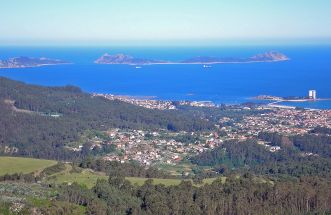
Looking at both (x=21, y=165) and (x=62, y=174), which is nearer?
(x=62, y=174)

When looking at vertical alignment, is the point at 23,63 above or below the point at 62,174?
below

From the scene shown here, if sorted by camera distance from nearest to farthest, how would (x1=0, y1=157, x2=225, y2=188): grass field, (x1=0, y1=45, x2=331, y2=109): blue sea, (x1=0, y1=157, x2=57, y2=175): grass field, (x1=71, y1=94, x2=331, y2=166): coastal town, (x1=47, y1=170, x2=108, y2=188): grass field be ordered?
(x1=47, y1=170, x2=108, y2=188): grass field → (x1=0, y1=157, x2=225, y2=188): grass field → (x1=0, y1=157, x2=57, y2=175): grass field → (x1=71, y1=94, x2=331, y2=166): coastal town → (x1=0, y1=45, x2=331, y2=109): blue sea

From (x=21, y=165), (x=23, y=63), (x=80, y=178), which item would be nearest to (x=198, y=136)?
(x=21, y=165)

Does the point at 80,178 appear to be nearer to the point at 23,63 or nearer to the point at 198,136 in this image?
the point at 198,136

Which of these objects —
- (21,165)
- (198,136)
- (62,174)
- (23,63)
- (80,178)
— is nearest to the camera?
(80,178)

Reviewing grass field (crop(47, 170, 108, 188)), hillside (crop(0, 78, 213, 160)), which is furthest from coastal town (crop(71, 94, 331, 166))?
grass field (crop(47, 170, 108, 188))

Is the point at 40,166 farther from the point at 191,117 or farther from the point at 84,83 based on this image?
the point at 84,83

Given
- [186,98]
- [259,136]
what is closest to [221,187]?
[259,136]

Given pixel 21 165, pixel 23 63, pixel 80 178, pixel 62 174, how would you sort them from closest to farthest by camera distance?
pixel 80 178 → pixel 62 174 → pixel 21 165 → pixel 23 63

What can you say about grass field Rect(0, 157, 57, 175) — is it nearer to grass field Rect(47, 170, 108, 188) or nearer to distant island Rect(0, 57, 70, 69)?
grass field Rect(47, 170, 108, 188)
